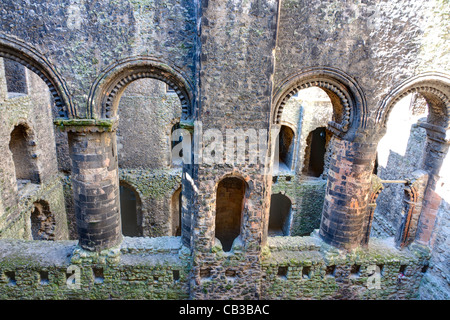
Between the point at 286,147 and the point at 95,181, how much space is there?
823 centimetres

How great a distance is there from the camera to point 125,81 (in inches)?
Result: 237

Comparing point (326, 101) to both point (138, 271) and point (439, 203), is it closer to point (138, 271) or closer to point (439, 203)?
point (439, 203)

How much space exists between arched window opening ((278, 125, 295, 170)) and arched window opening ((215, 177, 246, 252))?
4124mm

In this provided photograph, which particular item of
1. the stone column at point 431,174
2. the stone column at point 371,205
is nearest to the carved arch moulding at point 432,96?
the stone column at point 431,174

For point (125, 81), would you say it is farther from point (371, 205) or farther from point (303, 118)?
point (303, 118)

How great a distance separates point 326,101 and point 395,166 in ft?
10.9

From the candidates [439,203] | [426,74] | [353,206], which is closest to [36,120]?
[353,206]

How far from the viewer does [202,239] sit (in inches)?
250

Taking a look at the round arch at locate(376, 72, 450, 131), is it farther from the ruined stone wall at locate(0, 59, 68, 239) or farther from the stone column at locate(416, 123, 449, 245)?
the ruined stone wall at locate(0, 59, 68, 239)

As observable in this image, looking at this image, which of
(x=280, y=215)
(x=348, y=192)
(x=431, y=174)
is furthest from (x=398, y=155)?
(x=280, y=215)

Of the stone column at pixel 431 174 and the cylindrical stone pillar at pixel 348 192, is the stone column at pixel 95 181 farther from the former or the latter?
the stone column at pixel 431 174

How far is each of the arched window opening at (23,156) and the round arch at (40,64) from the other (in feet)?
14.9

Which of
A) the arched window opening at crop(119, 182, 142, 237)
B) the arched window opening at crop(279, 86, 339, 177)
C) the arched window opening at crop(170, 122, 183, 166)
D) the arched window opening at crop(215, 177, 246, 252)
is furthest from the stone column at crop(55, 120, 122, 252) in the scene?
the arched window opening at crop(279, 86, 339, 177)

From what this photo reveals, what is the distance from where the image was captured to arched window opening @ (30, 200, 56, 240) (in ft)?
33.2
